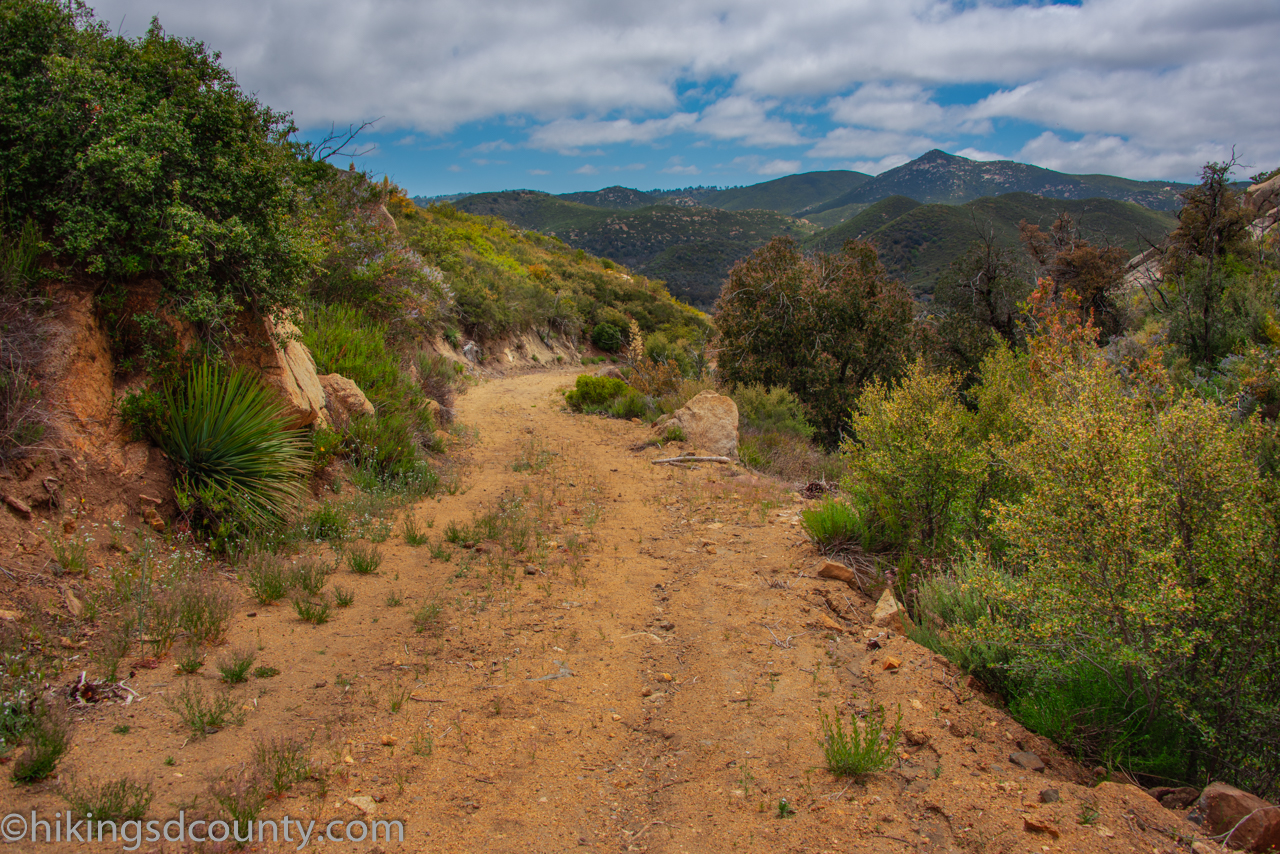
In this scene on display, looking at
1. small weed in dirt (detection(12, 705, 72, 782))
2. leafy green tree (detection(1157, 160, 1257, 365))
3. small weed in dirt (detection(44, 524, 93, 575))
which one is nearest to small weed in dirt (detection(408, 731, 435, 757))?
small weed in dirt (detection(12, 705, 72, 782))

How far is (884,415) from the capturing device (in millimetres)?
5781

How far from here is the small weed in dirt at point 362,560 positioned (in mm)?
5320

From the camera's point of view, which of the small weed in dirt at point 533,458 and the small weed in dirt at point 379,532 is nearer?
the small weed in dirt at point 379,532

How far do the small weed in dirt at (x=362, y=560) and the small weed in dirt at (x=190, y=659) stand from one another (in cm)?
154

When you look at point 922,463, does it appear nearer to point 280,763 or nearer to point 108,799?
point 280,763

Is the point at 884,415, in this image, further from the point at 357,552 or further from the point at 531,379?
the point at 531,379

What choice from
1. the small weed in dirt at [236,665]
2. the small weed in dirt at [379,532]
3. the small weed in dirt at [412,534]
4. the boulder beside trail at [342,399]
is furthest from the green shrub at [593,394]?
the small weed in dirt at [236,665]

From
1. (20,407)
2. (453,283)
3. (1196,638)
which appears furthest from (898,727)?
(453,283)

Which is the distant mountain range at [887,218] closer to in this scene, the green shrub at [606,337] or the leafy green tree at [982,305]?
the leafy green tree at [982,305]

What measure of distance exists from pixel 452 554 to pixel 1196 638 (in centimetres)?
552

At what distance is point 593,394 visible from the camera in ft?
46.3

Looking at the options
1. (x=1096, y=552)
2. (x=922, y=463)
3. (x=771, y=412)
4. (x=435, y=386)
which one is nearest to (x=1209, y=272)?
(x=771, y=412)

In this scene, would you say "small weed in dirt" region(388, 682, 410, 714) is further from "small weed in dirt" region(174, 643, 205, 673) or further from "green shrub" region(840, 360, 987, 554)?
"green shrub" region(840, 360, 987, 554)

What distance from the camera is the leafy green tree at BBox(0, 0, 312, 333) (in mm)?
4688
